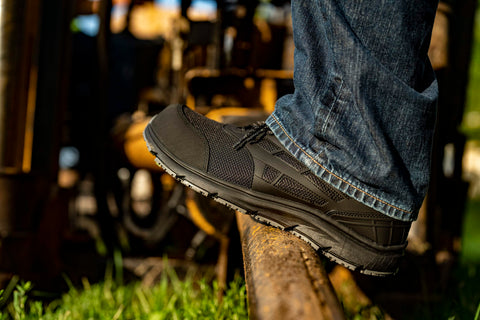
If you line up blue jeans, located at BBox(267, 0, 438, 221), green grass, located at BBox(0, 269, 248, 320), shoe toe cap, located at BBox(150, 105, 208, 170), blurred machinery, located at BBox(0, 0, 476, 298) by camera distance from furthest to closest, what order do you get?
blurred machinery, located at BBox(0, 0, 476, 298)
green grass, located at BBox(0, 269, 248, 320)
shoe toe cap, located at BBox(150, 105, 208, 170)
blue jeans, located at BBox(267, 0, 438, 221)

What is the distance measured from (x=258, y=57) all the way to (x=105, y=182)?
3.68 ft

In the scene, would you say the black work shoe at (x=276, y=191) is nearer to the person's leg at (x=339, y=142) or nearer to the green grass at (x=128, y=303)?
the person's leg at (x=339, y=142)

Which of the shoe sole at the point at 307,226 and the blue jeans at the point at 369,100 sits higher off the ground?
the blue jeans at the point at 369,100

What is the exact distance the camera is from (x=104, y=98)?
2510mm

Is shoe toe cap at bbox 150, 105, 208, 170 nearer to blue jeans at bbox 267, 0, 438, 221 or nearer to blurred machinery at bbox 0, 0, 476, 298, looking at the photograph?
blue jeans at bbox 267, 0, 438, 221

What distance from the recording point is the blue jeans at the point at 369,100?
2.94 feet

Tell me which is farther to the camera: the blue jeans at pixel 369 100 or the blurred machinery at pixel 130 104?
the blurred machinery at pixel 130 104

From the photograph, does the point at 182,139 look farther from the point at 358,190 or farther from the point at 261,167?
the point at 358,190

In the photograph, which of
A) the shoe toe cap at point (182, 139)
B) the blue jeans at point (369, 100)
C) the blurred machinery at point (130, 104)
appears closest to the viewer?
the blue jeans at point (369, 100)

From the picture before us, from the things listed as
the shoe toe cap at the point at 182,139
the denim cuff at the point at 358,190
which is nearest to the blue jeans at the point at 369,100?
the denim cuff at the point at 358,190

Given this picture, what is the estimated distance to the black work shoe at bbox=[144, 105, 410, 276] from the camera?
0.99 meters

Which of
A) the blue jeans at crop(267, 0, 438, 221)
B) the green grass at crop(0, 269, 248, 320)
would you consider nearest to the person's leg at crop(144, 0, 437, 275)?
the blue jeans at crop(267, 0, 438, 221)

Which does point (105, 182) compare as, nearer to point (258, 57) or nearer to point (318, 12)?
point (258, 57)

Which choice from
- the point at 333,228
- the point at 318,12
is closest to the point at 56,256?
the point at 333,228
